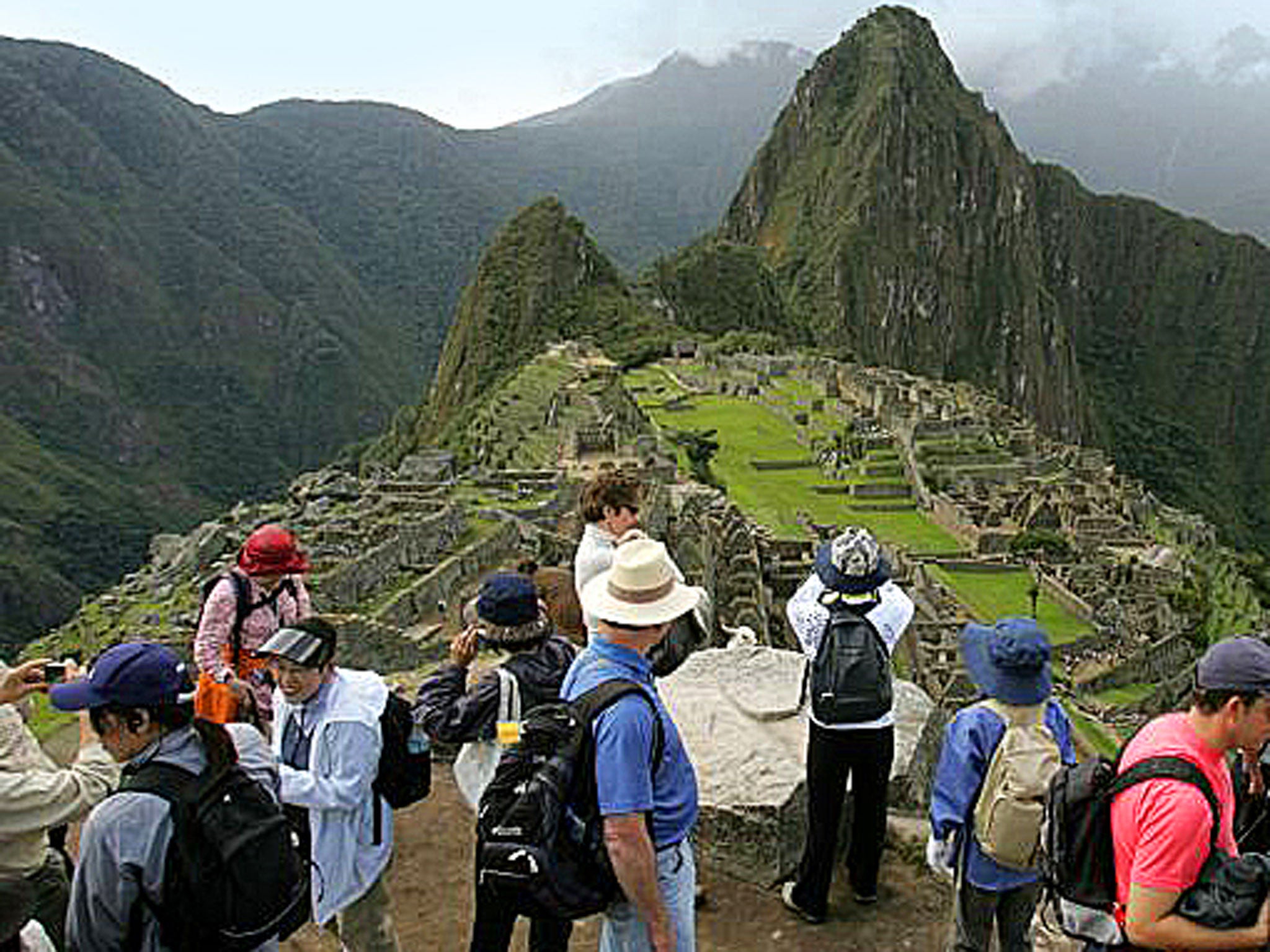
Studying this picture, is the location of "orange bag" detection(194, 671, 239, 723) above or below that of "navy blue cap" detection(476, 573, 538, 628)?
below

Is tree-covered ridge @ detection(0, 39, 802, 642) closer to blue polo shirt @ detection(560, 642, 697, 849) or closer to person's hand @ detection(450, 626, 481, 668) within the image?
person's hand @ detection(450, 626, 481, 668)

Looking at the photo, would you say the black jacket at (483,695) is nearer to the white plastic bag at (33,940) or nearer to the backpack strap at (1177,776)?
the white plastic bag at (33,940)

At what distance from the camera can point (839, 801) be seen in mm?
4773

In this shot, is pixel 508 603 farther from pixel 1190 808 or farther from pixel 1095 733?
pixel 1095 733

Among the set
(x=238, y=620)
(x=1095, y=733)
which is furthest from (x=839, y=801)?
(x=1095, y=733)

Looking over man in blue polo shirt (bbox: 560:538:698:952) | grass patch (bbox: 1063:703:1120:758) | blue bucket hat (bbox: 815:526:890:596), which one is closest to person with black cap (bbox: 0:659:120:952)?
man in blue polo shirt (bbox: 560:538:698:952)

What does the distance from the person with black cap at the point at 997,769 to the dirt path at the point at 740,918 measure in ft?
2.84

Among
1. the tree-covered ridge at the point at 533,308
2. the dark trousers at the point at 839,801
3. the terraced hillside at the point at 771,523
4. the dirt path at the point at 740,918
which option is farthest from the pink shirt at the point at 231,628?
the tree-covered ridge at the point at 533,308

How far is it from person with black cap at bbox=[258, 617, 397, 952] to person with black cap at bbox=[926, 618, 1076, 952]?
2.08 metres

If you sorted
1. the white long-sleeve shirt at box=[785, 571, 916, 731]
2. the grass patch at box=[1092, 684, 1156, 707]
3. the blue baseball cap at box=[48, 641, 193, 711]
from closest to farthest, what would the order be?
1. the blue baseball cap at box=[48, 641, 193, 711]
2. the white long-sleeve shirt at box=[785, 571, 916, 731]
3. the grass patch at box=[1092, 684, 1156, 707]

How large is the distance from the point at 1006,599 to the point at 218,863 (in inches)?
1175

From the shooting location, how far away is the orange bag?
4590 mm

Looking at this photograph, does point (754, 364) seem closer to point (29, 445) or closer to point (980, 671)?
point (29, 445)

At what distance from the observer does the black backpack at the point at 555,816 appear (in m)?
3.27
